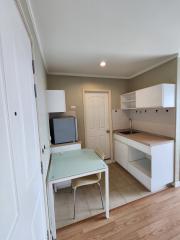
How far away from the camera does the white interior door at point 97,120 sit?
133 inches

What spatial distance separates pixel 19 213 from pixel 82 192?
1876 millimetres

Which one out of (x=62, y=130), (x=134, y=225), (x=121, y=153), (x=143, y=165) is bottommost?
(x=134, y=225)

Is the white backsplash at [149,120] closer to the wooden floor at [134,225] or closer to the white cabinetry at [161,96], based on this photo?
the white cabinetry at [161,96]

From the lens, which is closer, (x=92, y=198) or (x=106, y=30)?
(x=106, y=30)

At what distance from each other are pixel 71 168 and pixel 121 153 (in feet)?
5.99

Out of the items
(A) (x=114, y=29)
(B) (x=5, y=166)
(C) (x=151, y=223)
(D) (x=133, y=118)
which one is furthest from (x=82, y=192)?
(A) (x=114, y=29)

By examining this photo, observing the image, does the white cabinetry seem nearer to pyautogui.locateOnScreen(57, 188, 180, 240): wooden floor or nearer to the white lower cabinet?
the white lower cabinet

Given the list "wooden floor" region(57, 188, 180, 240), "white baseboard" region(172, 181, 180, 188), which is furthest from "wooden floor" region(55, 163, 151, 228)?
"white baseboard" region(172, 181, 180, 188)

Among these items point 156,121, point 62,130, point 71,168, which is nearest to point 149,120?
point 156,121

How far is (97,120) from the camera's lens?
3465mm

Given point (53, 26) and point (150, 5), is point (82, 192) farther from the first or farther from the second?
point (150, 5)

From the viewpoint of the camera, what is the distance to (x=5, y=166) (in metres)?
0.54

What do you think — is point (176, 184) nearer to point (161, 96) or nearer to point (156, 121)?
point (156, 121)

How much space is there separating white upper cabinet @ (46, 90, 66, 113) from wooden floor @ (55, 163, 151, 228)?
5.36ft
